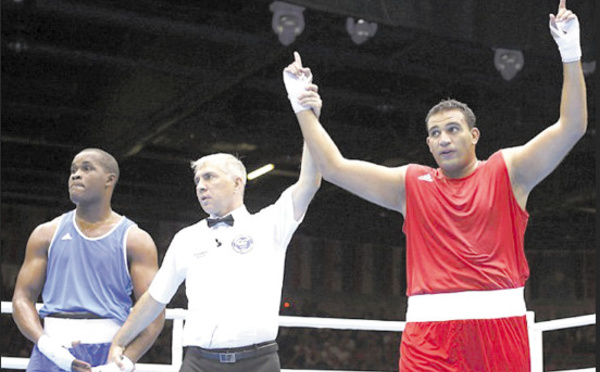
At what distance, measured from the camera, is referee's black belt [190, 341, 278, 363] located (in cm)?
299

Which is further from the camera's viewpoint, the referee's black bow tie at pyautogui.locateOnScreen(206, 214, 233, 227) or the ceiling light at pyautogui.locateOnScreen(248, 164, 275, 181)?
the ceiling light at pyautogui.locateOnScreen(248, 164, 275, 181)

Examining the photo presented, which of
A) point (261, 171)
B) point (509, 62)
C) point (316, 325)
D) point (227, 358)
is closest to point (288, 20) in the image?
point (509, 62)

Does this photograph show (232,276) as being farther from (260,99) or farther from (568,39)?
(260,99)

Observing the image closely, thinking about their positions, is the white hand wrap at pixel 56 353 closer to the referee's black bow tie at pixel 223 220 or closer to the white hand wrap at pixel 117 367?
the white hand wrap at pixel 117 367

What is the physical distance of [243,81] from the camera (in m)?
8.71

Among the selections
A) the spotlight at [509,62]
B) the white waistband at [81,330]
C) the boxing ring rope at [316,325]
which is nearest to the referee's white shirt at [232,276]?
the white waistband at [81,330]

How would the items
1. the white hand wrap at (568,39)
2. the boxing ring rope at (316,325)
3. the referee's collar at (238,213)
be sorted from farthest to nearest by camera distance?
the boxing ring rope at (316,325) < the referee's collar at (238,213) < the white hand wrap at (568,39)

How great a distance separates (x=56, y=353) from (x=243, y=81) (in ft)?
18.5

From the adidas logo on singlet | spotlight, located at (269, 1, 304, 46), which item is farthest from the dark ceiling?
the adidas logo on singlet

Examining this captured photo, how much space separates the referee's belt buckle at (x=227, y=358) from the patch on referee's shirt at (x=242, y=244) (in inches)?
13.8

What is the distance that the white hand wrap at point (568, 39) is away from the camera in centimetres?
257

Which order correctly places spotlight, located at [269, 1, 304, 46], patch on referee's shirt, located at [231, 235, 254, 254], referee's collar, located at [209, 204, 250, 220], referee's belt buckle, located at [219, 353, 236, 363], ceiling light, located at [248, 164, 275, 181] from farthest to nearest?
ceiling light, located at [248, 164, 275, 181], spotlight, located at [269, 1, 304, 46], referee's collar, located at [209, 204, 250, 220], patch on referee's shirt, located at [231, 235, 254, 254], referee's belt buckle, located at [219, 353, 236, 363]

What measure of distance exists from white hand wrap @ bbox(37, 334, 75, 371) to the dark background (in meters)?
2.35

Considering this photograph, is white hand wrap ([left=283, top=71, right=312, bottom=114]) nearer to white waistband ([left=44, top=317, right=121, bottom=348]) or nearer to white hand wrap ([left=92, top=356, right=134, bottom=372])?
white hand wrap ([left=92, top=356, right=134, bottom=372])
